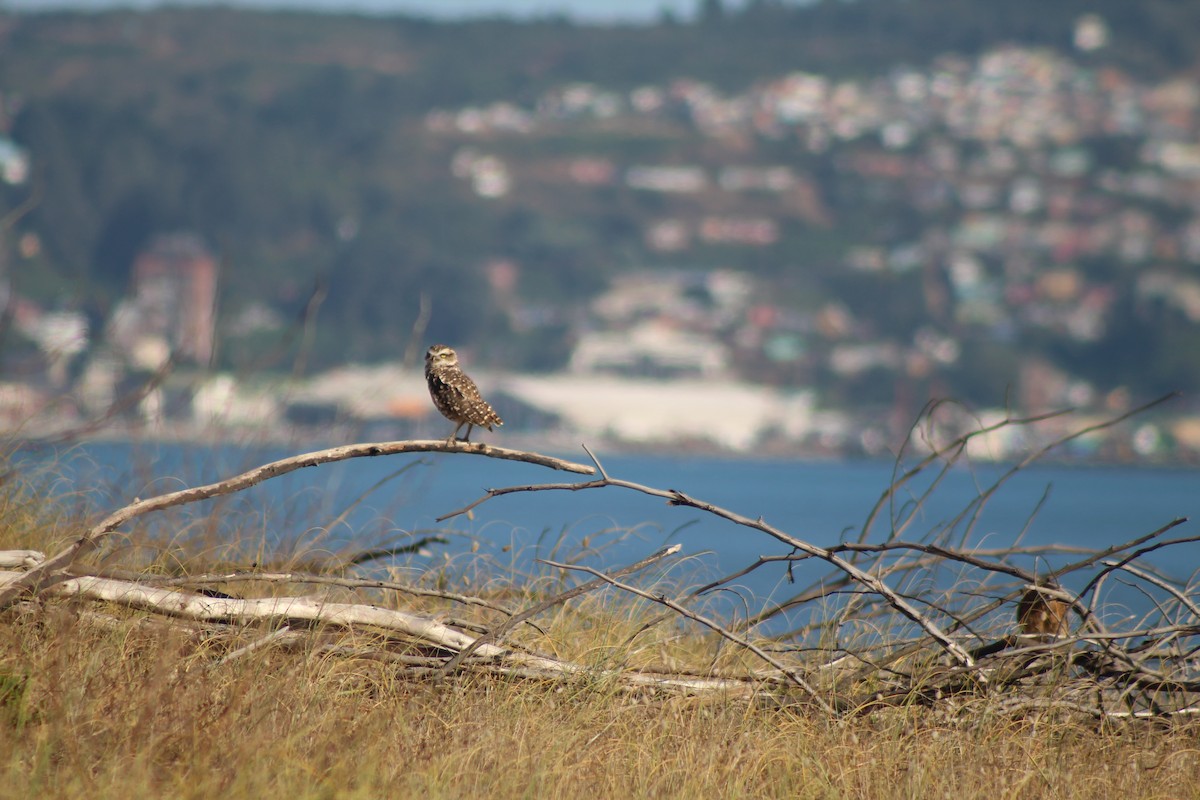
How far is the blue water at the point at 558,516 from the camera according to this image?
221 inches

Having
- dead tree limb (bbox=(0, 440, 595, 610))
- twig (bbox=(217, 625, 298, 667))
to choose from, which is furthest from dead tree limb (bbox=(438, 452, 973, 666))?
twig (bbox=(217, 625, 298, 667))

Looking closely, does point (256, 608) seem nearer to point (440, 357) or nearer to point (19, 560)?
point (19, 560)

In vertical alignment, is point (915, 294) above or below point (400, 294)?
above

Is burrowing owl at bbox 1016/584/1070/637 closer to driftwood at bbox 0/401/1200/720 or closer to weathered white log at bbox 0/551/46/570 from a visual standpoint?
driftwood at bbox 0/401/1200/720

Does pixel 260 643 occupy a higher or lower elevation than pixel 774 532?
lower

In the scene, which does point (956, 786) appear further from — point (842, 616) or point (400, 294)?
point (400, 294)

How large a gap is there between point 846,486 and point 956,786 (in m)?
96.3

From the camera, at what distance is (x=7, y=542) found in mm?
5043

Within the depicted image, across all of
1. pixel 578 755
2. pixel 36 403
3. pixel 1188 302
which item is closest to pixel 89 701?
pixel 578 755

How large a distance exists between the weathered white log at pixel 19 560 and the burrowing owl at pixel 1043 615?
3.98 meters

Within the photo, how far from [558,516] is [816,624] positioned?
4005 centimetres

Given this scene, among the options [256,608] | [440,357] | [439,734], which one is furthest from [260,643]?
[440,357]

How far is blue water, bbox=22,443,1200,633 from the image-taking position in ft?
18.4

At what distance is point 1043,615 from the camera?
5270 mm
